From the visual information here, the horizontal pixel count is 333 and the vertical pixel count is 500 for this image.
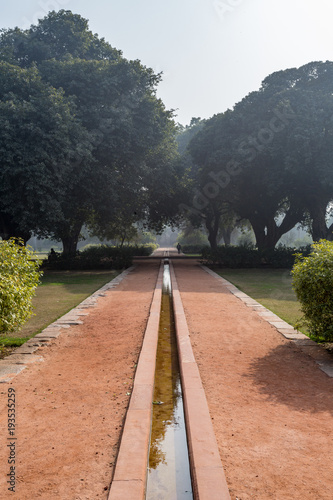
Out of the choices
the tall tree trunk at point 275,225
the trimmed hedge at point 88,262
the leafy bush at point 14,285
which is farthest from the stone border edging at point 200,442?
the tall tree trunk at point 275,225

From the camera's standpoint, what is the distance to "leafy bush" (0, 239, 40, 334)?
5.14 meters

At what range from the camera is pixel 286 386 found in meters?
4.29

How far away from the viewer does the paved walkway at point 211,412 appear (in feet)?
8.24

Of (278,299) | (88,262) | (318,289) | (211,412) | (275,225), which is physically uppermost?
(275,225)

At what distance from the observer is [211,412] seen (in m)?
3.56

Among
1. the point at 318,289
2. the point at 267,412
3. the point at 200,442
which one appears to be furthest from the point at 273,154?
the point at 200,442

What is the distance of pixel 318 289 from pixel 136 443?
381cm

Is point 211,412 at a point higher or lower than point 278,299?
lower

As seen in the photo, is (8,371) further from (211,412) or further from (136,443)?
(211,412)

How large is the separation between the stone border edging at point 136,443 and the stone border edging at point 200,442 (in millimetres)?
350

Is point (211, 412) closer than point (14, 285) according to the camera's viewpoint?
Yes

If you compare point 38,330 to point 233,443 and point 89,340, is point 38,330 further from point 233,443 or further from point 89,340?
point 233,443

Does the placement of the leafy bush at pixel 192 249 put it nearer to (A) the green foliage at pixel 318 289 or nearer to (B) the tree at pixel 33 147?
(B) the tree at pixel 33 147

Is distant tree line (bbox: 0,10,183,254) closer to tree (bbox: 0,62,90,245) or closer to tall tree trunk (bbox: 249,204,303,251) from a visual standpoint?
tree (bbox: 0,62,90,245)
